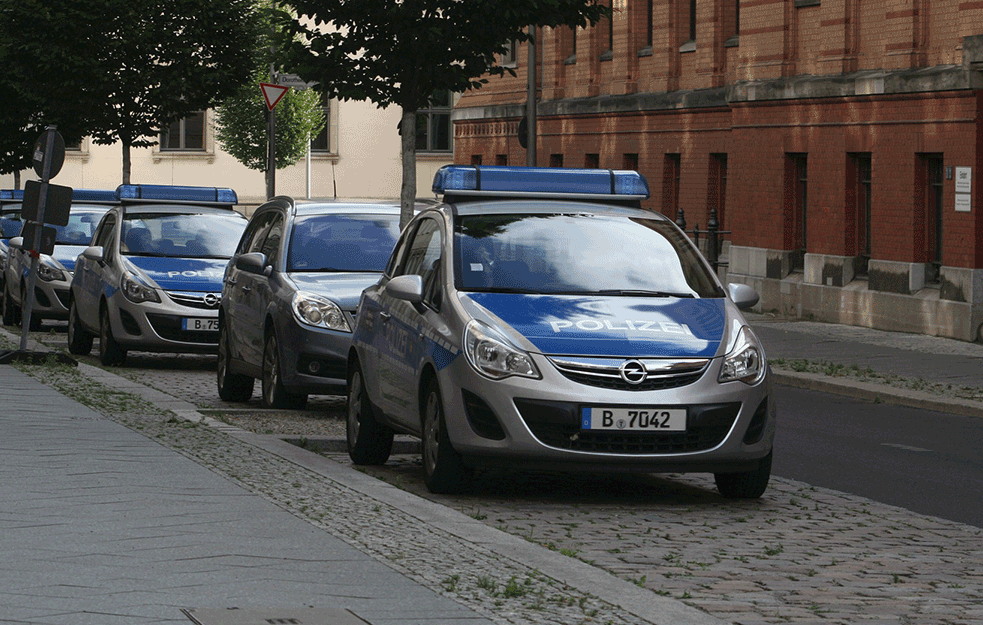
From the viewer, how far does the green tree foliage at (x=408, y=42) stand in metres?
20.5

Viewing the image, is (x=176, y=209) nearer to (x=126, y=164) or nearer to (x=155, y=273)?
(x=155, y=273)

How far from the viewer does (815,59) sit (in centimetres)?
2748

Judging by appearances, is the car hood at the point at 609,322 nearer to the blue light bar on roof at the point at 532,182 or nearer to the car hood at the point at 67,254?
the blue light bar on roof at the point at 532,182

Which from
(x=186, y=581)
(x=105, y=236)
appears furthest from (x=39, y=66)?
(x=186, y=581)

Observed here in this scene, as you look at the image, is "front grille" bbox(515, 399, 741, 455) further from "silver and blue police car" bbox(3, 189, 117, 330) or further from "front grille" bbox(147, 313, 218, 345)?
"silver and blue police car" bbox(3, 189, 117, 330)

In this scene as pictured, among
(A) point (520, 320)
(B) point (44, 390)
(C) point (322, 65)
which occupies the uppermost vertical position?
(C) point (322, 65)

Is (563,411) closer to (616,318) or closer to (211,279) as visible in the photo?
(616,318)

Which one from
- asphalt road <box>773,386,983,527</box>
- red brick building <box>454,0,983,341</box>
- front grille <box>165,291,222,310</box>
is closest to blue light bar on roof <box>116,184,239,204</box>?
front grille <box>165,291,222,310</box>

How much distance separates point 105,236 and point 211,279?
10.0 feet

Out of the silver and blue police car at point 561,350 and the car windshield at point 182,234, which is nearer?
A: the silver and blue police car at point 561,350

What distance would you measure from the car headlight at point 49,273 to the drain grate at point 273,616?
58.2 ft

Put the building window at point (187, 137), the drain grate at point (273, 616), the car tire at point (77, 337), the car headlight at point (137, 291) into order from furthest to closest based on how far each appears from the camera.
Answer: the building window at point (187, 137)
the car tire at point (77, 337)
the car headlight at point (137, 291)
the drain grate at point (273, 616)

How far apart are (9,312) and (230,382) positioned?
36.9 ft

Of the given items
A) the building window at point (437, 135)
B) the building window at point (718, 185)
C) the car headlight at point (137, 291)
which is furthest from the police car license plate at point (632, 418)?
the building window at point (437, 135)
